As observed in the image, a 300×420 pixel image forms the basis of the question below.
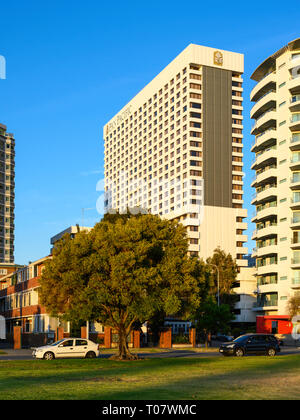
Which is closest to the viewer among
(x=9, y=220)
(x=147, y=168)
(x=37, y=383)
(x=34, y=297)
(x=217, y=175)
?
(x=37, y=383)

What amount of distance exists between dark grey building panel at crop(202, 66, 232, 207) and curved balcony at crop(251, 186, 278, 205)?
25.6 m

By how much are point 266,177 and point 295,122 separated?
10066 millimetres

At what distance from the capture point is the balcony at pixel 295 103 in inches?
3425

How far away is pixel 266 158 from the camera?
92000 millimetres

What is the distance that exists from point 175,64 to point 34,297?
78381mm

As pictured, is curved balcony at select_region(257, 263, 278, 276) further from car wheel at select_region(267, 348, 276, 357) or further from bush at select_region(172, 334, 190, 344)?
car wheel at select_region(267, 348, 276, 357)

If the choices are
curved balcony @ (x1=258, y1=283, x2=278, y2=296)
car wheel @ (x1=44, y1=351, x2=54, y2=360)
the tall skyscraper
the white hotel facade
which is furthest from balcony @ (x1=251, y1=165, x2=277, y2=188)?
the tall skyscraper

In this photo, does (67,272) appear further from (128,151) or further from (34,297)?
(128,151)

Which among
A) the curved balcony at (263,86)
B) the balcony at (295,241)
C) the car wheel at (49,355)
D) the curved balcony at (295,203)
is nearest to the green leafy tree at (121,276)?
the car wheel at (49,355)

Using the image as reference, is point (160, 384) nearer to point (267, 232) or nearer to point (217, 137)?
point (267, 232)

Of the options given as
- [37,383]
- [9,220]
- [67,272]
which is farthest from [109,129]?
[37,383]

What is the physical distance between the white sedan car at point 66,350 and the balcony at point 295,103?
59.4 m

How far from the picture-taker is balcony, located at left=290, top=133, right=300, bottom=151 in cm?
8619

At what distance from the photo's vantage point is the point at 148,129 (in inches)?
5655
